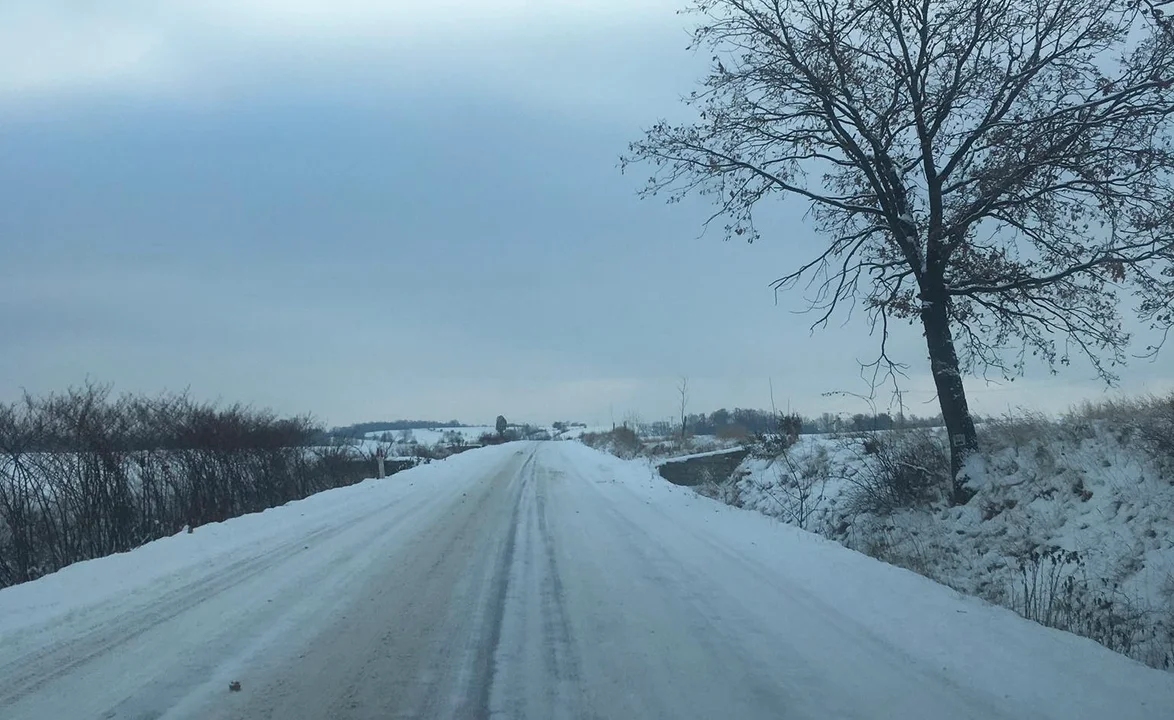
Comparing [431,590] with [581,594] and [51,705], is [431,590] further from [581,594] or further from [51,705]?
[51,705]

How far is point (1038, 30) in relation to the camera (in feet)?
41.3

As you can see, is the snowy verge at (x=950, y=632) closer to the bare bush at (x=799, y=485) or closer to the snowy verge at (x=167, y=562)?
the bare bush at (x=799, y=485)

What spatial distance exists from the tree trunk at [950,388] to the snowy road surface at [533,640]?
3262mm

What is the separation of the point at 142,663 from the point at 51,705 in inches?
34.3

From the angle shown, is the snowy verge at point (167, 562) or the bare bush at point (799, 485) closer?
the snowy verge at point (167, 562)

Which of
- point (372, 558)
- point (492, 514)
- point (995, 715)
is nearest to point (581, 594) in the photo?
point (372, 558)

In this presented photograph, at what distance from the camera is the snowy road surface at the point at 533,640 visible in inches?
215

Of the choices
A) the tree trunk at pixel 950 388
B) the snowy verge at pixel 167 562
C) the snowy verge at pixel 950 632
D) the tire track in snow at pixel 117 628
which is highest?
the tree trunk at pixel 950 388

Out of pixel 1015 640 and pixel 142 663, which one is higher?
pixel 142 663

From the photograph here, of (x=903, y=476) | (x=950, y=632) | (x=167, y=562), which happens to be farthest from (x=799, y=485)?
(x=167, y=562)

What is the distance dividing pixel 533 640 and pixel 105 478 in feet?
44.5

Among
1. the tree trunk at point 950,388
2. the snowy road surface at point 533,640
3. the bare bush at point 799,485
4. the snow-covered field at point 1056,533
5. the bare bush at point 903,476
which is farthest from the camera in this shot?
the bare bush at point 799,485

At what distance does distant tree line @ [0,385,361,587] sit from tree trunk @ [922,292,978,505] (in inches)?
578

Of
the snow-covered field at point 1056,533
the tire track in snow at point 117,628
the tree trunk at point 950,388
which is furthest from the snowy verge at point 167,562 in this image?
the tree trunk at point 950,388
